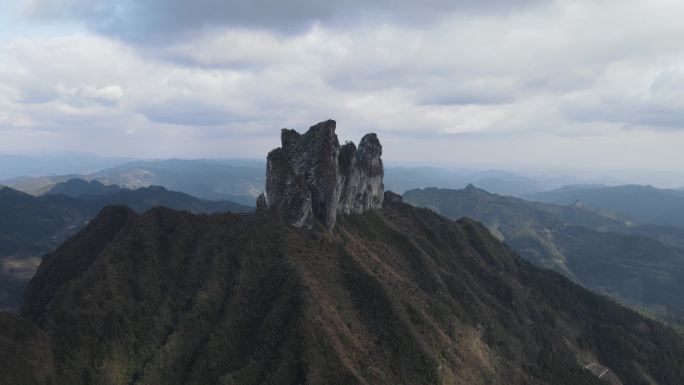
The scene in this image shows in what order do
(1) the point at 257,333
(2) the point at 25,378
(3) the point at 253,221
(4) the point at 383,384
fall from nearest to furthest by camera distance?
(2) the point at 25,378, (4) the point at 383,384, (1) the point at 257,333, (3) the point at 253,221

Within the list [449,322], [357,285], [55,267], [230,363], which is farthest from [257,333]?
[55,267]

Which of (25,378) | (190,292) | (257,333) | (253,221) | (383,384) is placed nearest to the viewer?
(25,378)

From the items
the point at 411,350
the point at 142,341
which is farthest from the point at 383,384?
the point at 142,341

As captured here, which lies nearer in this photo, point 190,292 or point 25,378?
point 25,378

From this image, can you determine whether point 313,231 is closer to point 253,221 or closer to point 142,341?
point 253,221

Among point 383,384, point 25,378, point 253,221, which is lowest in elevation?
point 383,384

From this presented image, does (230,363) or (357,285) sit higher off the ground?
(357,285)

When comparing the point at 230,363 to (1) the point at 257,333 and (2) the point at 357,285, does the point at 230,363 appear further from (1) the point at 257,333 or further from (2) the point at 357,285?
(2) the point at 357,285
